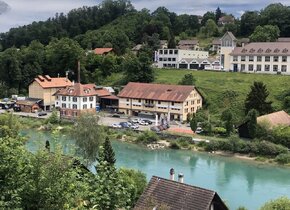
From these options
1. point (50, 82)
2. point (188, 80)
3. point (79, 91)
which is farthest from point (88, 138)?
point (50, 82)

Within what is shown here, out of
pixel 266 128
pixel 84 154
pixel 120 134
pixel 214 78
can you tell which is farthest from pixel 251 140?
pixel 214 78

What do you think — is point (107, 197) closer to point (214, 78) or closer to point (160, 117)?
point (160, 117)

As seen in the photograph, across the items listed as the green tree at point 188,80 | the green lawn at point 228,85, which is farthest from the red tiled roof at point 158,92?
the green tree at point 188,80

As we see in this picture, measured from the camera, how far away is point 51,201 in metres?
4.81

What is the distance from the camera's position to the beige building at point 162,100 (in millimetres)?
29422

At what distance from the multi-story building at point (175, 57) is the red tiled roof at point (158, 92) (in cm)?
1232

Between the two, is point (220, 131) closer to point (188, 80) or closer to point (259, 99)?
point (259, 99)

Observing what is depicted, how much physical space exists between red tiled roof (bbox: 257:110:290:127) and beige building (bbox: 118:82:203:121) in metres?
6.08

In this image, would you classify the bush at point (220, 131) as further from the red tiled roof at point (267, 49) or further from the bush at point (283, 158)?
the red tiled roof at point (267, 49)

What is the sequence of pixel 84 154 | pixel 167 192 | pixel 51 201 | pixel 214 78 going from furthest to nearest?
1. pixel 214 78
2. pixel 84 154
3. pixel 167 192
4. pixel 51 201

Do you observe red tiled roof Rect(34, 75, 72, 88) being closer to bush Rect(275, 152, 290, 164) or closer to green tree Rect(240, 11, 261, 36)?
bush Rect(275, 152, 290, 164)

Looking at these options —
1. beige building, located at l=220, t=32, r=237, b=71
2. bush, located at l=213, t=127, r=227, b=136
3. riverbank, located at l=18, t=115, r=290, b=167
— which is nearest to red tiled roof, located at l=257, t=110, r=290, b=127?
bush, located at l=213, t=127, r=227, b=136

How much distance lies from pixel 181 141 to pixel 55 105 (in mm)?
12942

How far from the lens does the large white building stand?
35844 mm
